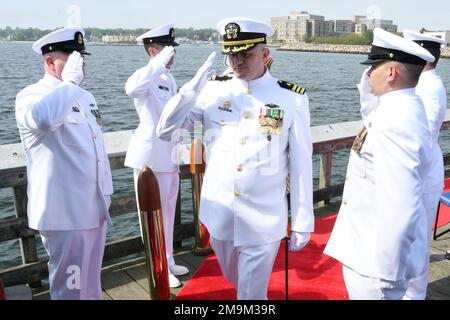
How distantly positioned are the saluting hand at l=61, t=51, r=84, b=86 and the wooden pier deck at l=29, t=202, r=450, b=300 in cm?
183

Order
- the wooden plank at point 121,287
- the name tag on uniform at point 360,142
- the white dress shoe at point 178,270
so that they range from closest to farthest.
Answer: the name tag on uniform at point 360,142 < the wooden plank at point 121,287 < the white dress shoe at point 178,270

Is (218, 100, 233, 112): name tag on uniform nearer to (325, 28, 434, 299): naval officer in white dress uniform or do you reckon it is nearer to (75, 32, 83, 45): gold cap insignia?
(325, 28, 434, 299): naval officer in white dress uniform

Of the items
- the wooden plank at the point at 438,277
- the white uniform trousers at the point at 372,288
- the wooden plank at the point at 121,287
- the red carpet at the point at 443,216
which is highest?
the white uniform trousers at the point at 372,288

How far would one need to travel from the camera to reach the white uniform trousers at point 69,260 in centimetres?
304

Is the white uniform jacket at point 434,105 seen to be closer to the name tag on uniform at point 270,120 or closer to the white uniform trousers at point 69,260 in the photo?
the name tag on uniform at point 270,120

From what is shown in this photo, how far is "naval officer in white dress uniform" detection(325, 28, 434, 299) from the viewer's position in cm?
230

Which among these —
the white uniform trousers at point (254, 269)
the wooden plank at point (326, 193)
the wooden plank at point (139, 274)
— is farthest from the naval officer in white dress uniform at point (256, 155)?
the wooden plank at point (326, 193)

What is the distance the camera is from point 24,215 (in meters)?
3.77

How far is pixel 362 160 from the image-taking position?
261cm

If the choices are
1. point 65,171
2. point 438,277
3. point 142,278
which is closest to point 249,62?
point 65,171

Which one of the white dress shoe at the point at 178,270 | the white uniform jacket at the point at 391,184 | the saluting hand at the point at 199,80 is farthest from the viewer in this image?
the white dress shoe at the point at 178,270

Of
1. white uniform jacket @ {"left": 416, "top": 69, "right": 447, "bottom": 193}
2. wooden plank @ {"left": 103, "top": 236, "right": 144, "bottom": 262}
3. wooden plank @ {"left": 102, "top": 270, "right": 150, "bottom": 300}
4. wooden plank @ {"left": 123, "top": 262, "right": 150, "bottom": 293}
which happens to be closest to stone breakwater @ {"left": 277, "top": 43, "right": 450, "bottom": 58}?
white uniform jacket @ {"left": 416, "top": 69, "right": 447, "bottom": 193}

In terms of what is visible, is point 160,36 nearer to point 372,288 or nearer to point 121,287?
point 121,287

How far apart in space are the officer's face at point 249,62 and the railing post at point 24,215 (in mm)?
2000
